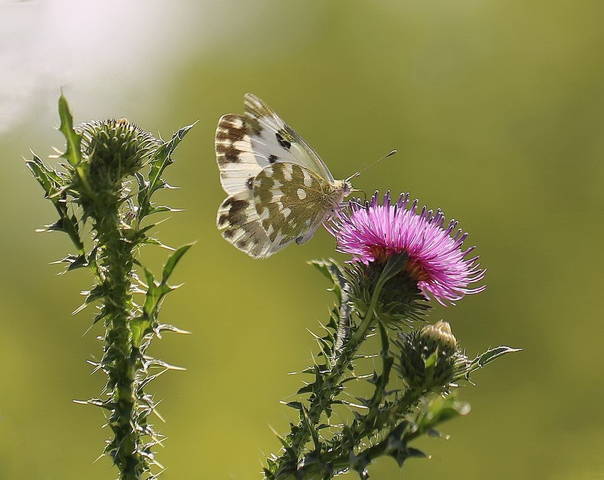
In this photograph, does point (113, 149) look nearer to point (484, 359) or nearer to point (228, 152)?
point (228, 152)

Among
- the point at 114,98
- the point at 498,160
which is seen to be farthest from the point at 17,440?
the point at 498,160

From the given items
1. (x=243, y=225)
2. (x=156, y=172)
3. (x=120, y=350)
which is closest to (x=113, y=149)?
(x=156, y=172)

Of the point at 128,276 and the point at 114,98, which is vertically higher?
the point at 114,98

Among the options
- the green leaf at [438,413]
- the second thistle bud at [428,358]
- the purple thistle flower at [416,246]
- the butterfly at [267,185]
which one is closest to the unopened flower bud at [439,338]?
the second thistle bud at [428,358]

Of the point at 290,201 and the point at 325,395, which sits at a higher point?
the point at 290,201

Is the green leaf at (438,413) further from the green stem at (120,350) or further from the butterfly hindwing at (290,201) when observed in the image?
the butterfly hindwing at (290,201)

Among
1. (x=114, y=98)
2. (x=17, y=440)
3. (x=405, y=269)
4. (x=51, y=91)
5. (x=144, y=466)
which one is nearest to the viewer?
(x=144, y=466)

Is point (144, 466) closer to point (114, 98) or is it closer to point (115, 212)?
point (115, 212)
